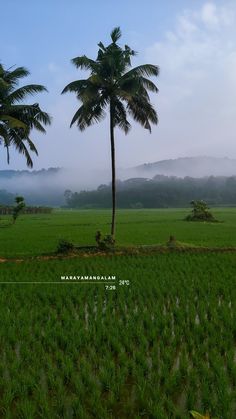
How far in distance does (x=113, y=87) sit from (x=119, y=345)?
11.4 m

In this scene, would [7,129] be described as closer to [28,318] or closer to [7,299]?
[7,299]

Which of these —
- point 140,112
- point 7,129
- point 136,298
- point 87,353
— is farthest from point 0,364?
point 140,112

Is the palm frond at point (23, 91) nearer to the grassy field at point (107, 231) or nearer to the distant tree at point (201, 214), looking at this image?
the grassy field at point (107, 231)

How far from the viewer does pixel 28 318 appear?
6461 millimetres

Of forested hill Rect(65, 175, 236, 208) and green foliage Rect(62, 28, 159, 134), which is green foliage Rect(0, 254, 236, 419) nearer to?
green foliage Rect(62, 28, 159, 134)

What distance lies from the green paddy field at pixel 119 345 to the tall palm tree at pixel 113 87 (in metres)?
6.57

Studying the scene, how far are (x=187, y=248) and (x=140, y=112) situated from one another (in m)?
5.80

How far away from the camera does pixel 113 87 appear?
14461 millimetres

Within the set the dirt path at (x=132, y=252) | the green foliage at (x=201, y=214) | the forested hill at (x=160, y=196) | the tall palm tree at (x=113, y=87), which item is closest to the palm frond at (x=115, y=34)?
the tall palm tree at (x=113, y=87)

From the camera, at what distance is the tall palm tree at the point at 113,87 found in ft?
46.4

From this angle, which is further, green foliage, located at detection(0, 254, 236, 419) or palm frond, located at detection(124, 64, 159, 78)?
palm frond, located at detection(124, 64, 159, 78)

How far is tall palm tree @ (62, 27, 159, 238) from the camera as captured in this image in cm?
1416

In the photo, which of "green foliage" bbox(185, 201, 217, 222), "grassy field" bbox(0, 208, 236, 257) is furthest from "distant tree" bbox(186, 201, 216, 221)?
"grassy field" bbox(0, 208, 236, 257)

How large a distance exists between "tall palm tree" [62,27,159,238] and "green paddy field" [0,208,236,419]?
21.5 feet
